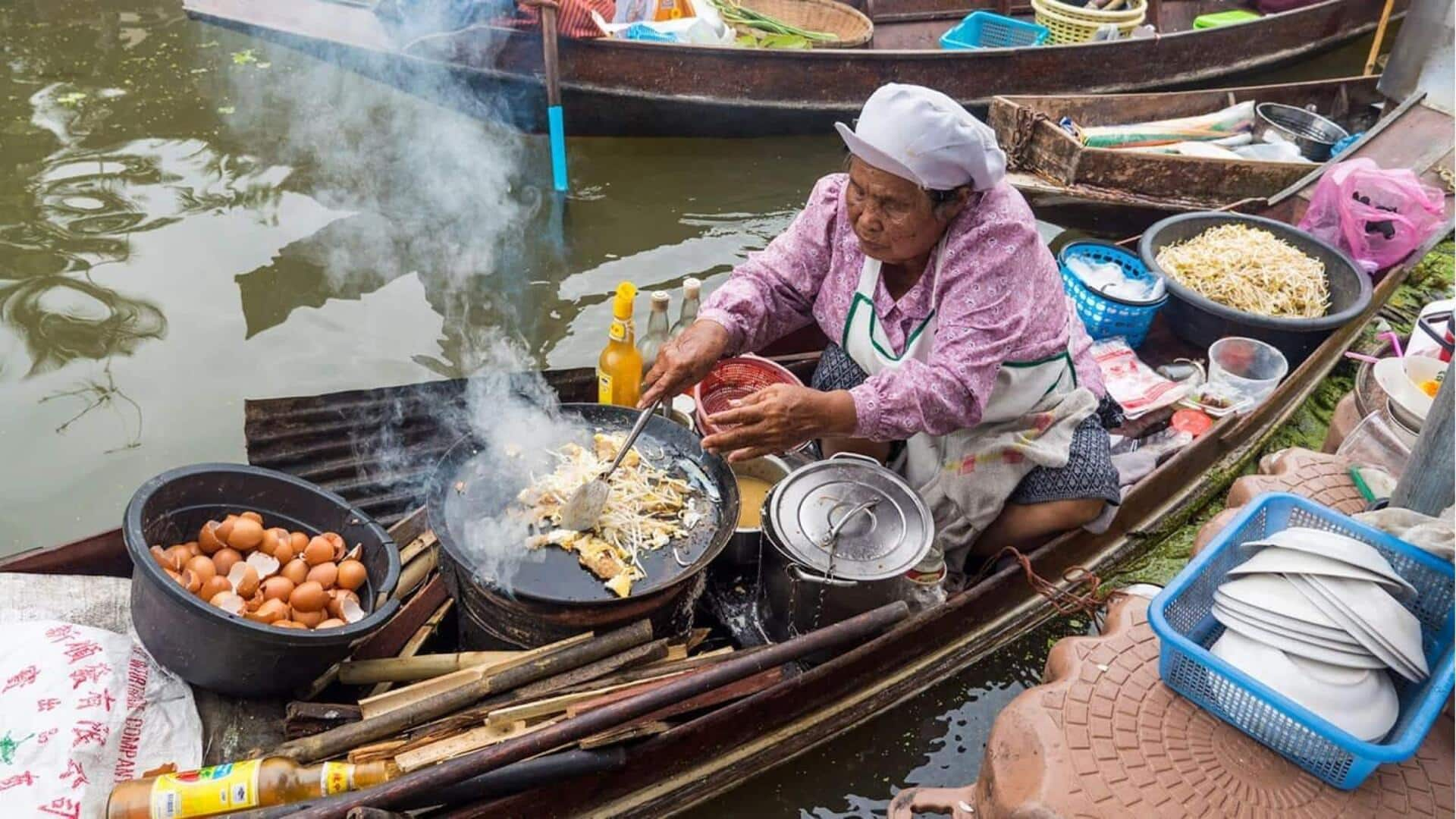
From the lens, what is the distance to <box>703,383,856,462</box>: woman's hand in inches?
120

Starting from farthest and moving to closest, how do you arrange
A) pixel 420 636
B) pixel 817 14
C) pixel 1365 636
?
1. pixel 817 14
2. pixel 420 636
3. pixel 1365 636

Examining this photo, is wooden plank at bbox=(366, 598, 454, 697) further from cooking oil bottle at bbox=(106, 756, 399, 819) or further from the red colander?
the red colander

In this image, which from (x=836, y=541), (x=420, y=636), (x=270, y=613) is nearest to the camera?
(x=270, y=613)

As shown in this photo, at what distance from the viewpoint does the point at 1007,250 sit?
322 cm

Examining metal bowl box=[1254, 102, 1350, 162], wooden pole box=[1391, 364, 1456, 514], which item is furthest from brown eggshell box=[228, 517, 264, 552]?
metal bowl box=[1254, 102, 1350, 162]

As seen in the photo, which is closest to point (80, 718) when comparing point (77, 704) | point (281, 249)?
point (77, 704)

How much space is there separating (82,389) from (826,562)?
187 inches

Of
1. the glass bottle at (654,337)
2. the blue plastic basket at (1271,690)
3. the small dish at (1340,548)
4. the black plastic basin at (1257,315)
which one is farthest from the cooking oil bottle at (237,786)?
the black plastic basin at (1257,315)

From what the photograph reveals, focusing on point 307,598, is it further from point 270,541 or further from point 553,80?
point 553,80

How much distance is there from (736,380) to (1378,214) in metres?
4.53

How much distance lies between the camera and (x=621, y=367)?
3873 mm

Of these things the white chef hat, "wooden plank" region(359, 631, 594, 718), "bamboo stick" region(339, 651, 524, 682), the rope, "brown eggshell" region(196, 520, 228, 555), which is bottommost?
the rope

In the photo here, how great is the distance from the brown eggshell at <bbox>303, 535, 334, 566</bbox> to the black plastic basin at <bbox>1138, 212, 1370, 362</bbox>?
461 centimetres

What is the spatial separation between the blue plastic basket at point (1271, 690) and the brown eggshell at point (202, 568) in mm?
2746
